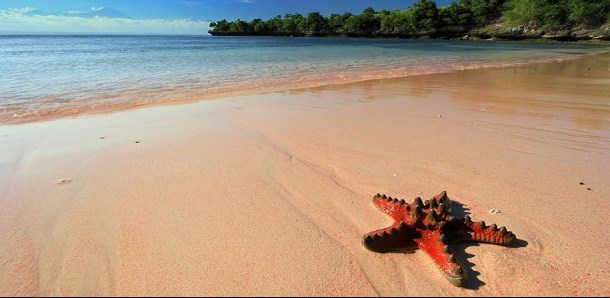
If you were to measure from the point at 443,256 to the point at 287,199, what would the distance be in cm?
156

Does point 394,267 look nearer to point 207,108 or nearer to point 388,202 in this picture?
point 388,202

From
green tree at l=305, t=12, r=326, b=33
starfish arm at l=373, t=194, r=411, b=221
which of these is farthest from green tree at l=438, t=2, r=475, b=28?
starfish arm at l=373, t=194, r=411, b=221

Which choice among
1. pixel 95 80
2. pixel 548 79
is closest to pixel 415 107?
pixel 548 79

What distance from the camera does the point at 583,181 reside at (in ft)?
12.3

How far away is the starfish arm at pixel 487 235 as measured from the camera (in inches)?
102

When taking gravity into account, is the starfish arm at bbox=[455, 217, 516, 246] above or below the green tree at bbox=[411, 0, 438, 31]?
below

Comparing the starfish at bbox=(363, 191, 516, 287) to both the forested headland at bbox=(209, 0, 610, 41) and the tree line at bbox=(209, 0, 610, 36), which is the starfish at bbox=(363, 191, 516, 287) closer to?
the forested headland at bbox=(209, 0, 610, 41)

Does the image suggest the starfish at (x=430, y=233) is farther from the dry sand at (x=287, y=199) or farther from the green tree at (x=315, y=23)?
the green tree at (x=315, y=23)

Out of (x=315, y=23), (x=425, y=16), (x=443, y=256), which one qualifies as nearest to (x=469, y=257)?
(x=443, y=256)

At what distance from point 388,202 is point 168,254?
1.71 m

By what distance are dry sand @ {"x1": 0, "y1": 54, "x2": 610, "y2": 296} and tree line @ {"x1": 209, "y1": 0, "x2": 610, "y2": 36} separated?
79117mm

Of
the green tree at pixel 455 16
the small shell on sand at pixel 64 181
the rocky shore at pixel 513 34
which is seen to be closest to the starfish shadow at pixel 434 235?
the small shell on sand at pixel 64 181

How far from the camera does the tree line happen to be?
228ft

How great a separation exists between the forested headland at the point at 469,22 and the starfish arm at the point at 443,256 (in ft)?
250
